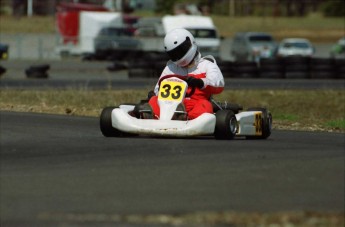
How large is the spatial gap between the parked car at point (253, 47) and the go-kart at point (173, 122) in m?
38.7

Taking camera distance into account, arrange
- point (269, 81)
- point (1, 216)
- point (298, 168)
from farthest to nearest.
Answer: point (269, 81), point (298, 168), point (1, 216)

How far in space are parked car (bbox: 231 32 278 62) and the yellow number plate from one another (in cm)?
3907

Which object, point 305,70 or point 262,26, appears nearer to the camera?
point 305,70

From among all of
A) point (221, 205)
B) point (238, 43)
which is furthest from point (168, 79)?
point (238, 43)

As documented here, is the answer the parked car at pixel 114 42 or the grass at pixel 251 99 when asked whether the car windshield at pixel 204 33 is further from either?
the grass at pixel 251 99

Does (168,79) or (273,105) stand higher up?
(168,79)

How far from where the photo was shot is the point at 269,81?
119 feet

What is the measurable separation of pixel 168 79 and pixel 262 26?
6910 cm

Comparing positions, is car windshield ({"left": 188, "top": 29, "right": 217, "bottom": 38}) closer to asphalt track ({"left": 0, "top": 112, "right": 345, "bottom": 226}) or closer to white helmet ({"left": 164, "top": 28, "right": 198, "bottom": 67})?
white helmet ({"left": 164, "top": 28, "right": 198, "bottom": 67})

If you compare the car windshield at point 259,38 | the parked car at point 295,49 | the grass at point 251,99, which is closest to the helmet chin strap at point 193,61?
the grass at point 251,99

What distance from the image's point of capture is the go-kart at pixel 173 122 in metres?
12.5

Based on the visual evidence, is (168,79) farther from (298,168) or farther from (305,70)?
(305,70)

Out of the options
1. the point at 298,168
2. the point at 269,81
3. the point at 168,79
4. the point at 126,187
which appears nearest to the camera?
the point at 126,187

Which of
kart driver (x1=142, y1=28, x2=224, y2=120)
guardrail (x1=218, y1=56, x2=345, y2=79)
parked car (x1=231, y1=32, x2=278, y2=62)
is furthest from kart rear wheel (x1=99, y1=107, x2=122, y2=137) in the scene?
parked car (x1=231, y1=32, x2=278, y2=62)
